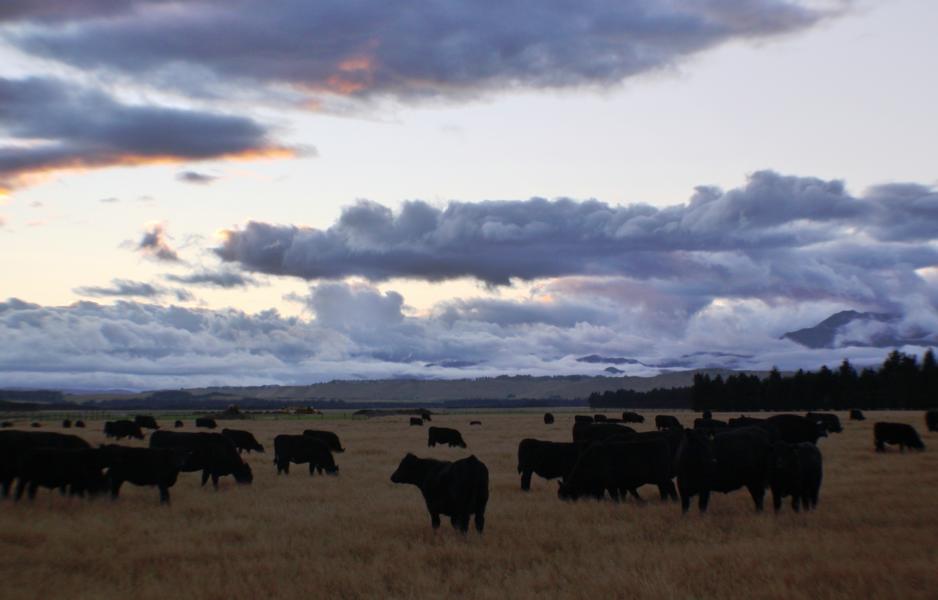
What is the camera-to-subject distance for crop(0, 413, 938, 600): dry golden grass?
12.2 m

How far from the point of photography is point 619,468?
21.4 metres

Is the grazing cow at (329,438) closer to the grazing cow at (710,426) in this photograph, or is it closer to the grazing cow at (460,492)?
the grazing cow at (710,426)

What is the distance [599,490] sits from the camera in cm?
2186

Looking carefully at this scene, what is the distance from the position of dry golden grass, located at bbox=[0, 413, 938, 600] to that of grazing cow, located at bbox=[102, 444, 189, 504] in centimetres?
60

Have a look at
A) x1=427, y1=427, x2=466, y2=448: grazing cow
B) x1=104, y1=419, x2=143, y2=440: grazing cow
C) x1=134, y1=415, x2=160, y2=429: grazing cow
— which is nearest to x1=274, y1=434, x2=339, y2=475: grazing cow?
x1=427, y1=427, x2=466, y2=448: grazing cow

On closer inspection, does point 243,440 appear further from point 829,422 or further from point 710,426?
point 829,422

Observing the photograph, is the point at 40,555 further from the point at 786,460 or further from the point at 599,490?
the point at 786,460

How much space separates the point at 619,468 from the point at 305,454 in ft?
46.1

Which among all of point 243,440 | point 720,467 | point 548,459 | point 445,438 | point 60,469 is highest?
point 720,467

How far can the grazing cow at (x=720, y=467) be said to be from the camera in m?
20.0

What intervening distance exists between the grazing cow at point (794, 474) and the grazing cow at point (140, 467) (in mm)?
15473

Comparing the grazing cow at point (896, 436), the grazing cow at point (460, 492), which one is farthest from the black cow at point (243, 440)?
the grazing cow at point (896, 436)

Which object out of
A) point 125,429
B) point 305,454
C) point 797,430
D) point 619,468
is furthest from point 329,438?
point 619,468

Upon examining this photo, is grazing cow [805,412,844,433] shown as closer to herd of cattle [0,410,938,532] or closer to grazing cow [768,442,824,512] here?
herd of cattle [0,410,938,532]
